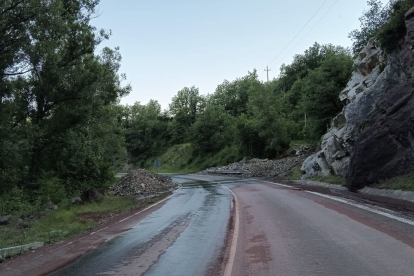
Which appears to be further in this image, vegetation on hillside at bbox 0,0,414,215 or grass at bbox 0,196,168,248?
vegetation on hillside at bbox 0,0,414,215

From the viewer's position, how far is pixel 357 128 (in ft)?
74.0

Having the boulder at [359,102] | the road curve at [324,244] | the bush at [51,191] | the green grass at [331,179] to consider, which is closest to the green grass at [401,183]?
the road curve at [324,244]

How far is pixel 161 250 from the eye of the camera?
823 cm

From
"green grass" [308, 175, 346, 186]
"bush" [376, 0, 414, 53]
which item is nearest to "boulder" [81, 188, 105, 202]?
"green grass" [308, 175, 346, 186]

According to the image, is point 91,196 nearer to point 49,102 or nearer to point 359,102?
point 49,102

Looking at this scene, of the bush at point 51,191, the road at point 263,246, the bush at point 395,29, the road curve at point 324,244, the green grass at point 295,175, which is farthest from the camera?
the green grass at point 295,175

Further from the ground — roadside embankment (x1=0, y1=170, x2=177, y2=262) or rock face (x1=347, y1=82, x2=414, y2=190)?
rock face (x1=347, y1=82, x2=414, y2=190)

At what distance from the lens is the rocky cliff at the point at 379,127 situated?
683 inches

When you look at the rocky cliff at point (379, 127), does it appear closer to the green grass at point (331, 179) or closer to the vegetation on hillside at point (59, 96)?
the green grass at point (331, 179)

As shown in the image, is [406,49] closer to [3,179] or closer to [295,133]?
[3,179]

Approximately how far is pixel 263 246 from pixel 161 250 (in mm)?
2282

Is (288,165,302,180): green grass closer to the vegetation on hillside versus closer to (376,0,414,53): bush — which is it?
the vegetation on hillside

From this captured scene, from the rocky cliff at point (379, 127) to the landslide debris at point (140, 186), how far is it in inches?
520

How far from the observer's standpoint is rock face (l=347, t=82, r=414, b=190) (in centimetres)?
1686
